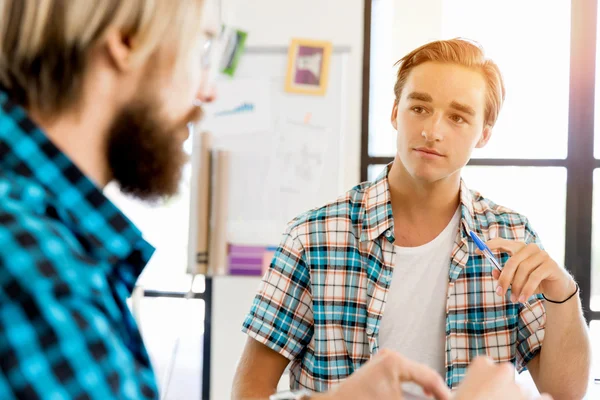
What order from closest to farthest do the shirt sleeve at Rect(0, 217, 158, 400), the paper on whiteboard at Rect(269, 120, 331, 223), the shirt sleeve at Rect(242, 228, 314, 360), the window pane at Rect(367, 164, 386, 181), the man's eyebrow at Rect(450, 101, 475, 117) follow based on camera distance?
the shirt sleeve at Rect(0, 217, 158, 400), the shirt sleeve at Rect(242, 228, 314, 360), the man's eyebrow at Rect(450, 101, 475, 117), the paper on whiteboard at Rect(269, 120, 331, 223), the window pane at Rect(367, 164, 386, 181)

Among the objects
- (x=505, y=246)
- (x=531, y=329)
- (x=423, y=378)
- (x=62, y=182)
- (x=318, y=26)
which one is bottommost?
(x=531, y=329)

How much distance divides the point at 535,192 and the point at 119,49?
7.79 feet

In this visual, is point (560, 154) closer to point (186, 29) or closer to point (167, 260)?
point (167, 260)

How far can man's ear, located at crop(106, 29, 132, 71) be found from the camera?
626 mm

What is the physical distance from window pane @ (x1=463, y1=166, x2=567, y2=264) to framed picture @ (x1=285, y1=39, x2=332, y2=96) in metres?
0.79

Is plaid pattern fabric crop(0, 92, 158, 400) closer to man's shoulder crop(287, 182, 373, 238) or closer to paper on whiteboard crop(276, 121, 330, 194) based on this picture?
man's shoulder crop(287, 182, 373, 238)

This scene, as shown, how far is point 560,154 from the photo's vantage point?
2627 millimetres

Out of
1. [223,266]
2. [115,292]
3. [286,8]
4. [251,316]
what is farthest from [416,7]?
[115,292]

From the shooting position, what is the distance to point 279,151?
2584 mm

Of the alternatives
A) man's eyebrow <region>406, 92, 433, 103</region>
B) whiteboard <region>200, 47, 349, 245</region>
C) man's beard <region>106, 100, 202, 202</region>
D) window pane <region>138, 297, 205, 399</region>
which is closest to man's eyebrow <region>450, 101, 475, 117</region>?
man's eyebrow <region>406, 92, 433, 103</region>

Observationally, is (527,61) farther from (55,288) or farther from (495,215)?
(55,288)

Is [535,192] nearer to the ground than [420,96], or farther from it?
nearer to the ground

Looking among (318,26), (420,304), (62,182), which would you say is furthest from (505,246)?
(318,26)

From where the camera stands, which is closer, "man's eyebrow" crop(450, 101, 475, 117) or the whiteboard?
"man's eyebrow" crop(450, 101, 475, 117)
